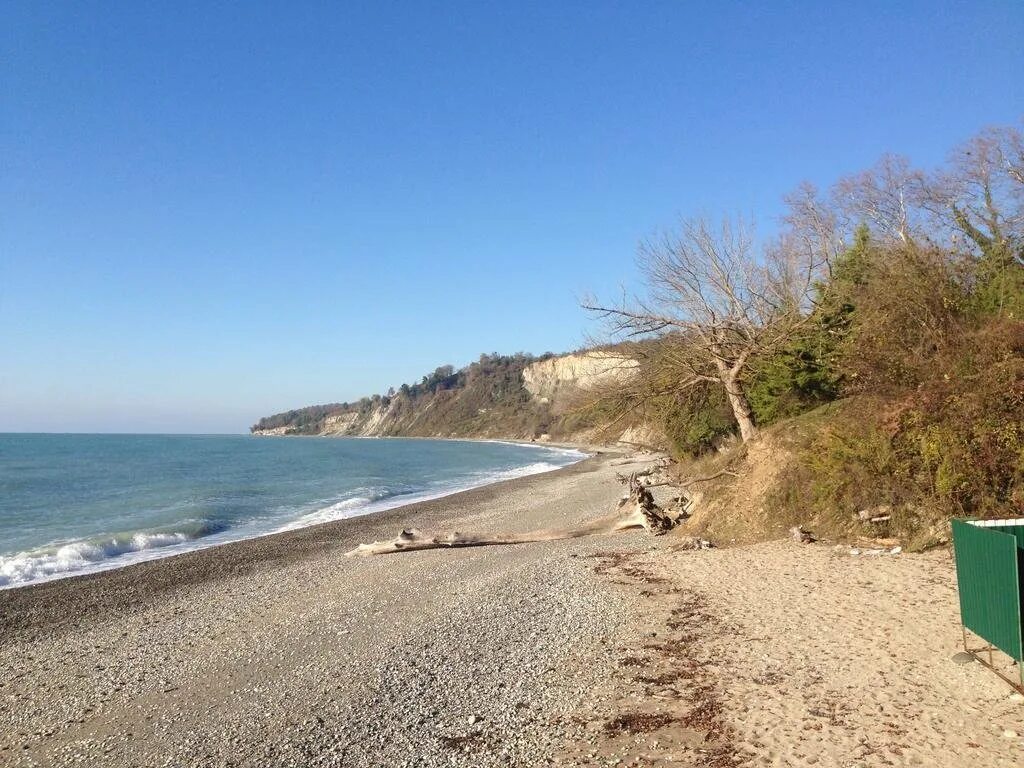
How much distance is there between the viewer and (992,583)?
18.4 ft

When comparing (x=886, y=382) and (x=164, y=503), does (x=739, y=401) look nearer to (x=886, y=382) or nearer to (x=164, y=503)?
(x=886, y=382)

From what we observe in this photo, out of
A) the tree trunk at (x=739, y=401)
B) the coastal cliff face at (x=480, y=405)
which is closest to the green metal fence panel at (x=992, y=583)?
the tree trunk at (x=739, y=401)

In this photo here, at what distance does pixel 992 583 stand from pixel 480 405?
142954mm

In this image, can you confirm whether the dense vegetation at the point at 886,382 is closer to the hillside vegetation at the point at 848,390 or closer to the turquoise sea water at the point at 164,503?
the hillside vegetation at the point at 848,390

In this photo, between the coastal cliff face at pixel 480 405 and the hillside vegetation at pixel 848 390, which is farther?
the coastal cliff face at pixel 480 405

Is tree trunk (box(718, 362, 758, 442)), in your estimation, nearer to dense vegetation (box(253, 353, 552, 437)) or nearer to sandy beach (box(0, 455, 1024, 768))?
sandy beach (box(0, 455, 1024, 768))

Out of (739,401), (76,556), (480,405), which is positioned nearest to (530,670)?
(739,401)

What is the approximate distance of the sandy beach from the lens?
5480 mm

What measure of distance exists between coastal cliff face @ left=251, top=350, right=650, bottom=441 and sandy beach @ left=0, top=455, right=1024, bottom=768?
88.2 m

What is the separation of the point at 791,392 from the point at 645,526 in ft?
16.3

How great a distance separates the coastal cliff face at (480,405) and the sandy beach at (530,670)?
88.2m

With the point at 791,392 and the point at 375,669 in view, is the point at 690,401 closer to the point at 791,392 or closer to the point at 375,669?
the point at 791,392

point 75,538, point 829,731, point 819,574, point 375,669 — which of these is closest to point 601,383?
point 819,574

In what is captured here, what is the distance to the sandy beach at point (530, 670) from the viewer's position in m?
5.48
